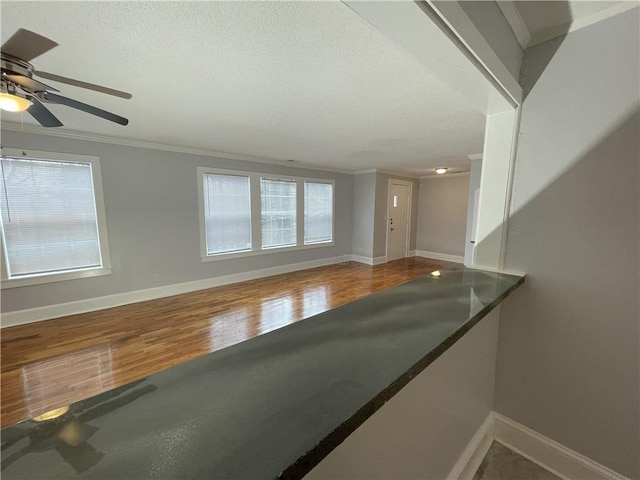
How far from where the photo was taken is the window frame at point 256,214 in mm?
4438

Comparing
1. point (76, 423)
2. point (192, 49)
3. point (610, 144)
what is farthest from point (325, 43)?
point (76, 423)

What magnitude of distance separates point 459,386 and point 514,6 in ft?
5.71

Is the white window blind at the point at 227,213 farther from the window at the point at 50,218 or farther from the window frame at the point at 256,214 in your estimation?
the window at the point at 50,218

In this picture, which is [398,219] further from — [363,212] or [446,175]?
[446,175]

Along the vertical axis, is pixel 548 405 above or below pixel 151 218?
below

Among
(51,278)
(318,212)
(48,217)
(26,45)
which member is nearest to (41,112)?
(26,45)

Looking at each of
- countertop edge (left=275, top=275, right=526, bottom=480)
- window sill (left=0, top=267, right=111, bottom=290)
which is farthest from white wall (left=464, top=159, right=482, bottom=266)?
window sill (left=0, top=267, right=111, bottom=290)

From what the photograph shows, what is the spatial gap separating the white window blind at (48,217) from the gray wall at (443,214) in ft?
23.0

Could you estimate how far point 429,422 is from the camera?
3.39ft

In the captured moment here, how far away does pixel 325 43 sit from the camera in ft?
4.89

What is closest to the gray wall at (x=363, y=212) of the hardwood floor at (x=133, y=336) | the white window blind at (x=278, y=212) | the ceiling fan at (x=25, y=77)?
the white window blind at (x=278, y=212)

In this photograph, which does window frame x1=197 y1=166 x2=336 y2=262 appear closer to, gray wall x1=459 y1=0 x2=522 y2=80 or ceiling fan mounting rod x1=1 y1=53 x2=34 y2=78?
ceiling fan mounting rod x1=1 y1=53 x2=34 y2=78

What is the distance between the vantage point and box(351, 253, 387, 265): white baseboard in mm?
6449

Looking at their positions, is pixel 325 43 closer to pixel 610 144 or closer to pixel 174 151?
pixel 610 144
